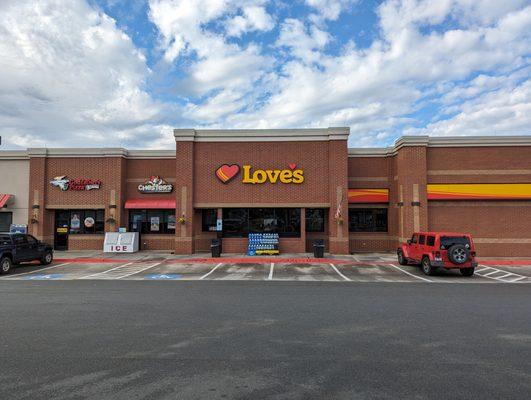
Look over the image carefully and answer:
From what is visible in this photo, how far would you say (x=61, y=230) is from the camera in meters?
26.5

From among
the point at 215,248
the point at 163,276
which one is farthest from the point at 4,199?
the point at 163,276

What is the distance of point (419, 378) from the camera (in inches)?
206

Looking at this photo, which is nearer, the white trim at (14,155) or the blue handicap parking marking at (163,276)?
the blue handicap parking marking at (163,276)

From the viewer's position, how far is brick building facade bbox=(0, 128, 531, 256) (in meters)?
23.1

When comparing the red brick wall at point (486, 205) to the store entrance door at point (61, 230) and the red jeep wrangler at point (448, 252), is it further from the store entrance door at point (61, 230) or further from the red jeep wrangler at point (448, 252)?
the store entrance door at point (61, 230)

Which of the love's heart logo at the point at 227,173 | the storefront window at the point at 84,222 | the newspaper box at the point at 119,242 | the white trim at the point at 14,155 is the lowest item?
the newspaper box at the point at 119,242

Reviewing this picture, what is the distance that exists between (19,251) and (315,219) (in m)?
16.6

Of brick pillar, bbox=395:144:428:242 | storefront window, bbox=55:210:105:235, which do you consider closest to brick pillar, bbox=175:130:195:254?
storefront window, bbox=55:210:105:235

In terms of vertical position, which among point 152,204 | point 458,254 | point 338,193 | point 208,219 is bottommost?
point 458,254

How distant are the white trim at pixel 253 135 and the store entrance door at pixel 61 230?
1006cm

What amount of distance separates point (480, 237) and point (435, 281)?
10172 mm

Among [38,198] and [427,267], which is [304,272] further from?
[38,198]

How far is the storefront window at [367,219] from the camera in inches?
1017

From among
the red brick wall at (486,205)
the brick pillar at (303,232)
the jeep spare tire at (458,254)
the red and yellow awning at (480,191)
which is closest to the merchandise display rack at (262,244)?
the brick pillar at (303,232)
